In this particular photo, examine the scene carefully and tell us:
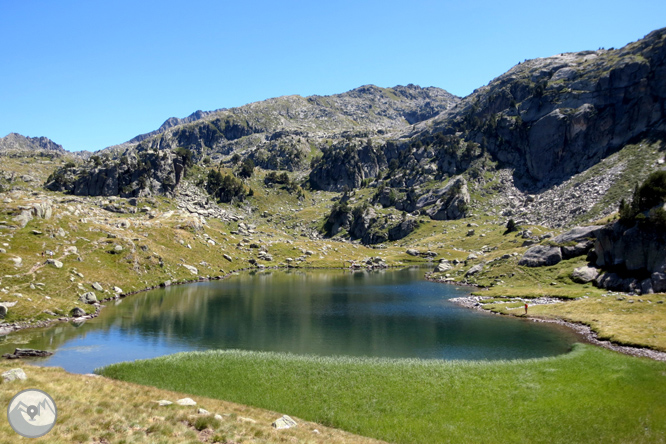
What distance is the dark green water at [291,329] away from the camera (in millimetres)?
48219

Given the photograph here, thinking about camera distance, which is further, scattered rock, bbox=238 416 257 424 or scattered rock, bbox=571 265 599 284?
scattered rock, bbox=571 265 599 284

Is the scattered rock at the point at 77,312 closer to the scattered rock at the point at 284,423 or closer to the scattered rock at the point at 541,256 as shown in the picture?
the scattered rock at the point at 284,423

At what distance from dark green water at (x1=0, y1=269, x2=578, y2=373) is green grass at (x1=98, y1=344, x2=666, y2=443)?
21.8 feet

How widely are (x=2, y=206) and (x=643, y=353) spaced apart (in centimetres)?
12590

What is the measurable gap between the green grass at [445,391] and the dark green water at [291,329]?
664 centimetres

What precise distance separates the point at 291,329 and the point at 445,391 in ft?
108

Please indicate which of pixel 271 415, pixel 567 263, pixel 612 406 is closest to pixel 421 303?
pixel 567 263

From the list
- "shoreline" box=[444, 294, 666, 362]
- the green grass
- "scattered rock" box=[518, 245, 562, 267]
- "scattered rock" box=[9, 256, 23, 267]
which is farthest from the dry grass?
"scattered rock" box=[518, 245, 562, 267]

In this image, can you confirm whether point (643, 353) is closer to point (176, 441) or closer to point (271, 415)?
point (271, 415)

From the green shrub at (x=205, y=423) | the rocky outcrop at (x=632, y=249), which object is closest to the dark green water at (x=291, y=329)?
the green shrub at (x=205, y=423)

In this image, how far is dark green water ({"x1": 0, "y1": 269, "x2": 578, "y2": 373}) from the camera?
48219 millimetres

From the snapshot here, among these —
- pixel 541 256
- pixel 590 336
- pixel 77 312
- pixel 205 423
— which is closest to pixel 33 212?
pixel 77 312

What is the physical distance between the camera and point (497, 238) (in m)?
176

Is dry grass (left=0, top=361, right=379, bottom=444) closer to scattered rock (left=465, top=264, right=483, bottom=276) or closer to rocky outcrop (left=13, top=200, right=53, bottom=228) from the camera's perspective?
rocky outcrop (left=13, top=200, right=53, bottom=228)
